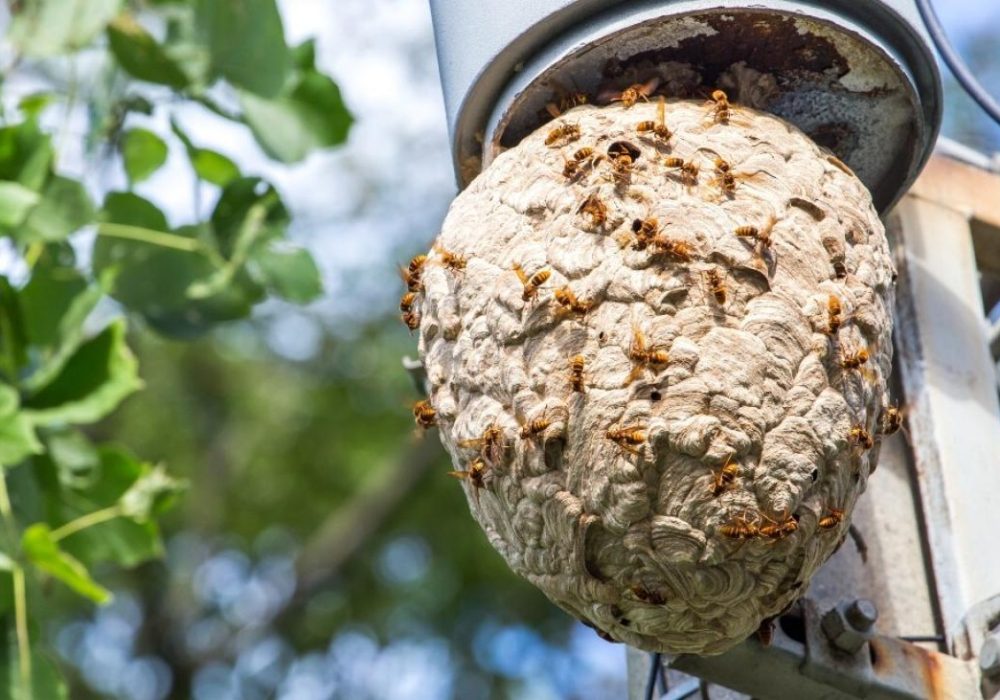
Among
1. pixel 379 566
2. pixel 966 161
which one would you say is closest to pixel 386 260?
pixel 379 566

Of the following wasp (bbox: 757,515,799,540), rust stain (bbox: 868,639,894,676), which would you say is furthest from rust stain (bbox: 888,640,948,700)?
wasp (bbox: 757,515,799,540)

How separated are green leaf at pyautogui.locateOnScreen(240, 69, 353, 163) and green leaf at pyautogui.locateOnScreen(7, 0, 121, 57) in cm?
24

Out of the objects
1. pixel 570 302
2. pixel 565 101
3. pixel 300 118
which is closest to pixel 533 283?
pixel 570 302

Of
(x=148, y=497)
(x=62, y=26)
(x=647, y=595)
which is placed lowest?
(x=148, y=497)

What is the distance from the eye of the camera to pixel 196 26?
2.25 metres

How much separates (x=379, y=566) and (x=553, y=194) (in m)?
7.05

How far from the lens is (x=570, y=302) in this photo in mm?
1940

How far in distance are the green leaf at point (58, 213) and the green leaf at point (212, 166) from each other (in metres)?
0.25

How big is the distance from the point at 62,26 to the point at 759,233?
0.95 meters

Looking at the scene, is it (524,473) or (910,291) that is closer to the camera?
(524,473)

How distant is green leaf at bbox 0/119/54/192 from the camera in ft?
7.18

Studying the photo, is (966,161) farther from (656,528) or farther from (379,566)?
(379,566)

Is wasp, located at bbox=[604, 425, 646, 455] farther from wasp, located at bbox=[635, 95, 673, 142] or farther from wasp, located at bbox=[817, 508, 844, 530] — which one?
wasp, located at bbox=[635, 95, 673, 142]

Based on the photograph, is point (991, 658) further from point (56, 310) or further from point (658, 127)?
point (56, 310)
